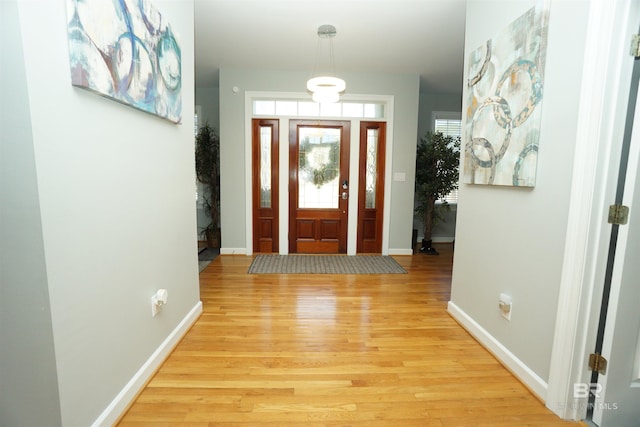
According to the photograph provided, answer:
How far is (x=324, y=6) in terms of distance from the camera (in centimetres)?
267

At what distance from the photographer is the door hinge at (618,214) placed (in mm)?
1308

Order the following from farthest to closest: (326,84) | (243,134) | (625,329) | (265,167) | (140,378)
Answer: (265,167) → (243,134) → (326,84) → (140,378) → (625,329)

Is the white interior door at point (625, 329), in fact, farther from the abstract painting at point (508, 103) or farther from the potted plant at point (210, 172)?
the potted plant at point (210, 172)

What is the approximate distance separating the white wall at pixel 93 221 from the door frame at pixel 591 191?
219cm

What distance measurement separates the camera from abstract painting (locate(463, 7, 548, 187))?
1641 millimetres

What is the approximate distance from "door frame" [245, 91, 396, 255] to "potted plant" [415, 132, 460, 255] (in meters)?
0.65

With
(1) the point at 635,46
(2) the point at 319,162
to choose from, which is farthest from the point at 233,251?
(1) the point at 635,46

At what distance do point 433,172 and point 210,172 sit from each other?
3658 mm

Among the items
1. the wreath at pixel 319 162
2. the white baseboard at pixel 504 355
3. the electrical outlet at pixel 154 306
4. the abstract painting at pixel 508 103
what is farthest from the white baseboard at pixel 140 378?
the wreath at pixel 319 162

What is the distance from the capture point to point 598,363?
1.43 meters

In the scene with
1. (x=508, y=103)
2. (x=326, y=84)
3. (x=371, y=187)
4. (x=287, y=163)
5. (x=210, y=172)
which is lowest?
(x=371, y=187)

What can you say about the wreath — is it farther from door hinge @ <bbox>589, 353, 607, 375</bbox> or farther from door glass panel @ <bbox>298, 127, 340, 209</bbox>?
door hinge @ <bbox>589, 353, 607, 375</bbox>

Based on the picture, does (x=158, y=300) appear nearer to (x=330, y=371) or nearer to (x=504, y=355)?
(x=330, y=371)

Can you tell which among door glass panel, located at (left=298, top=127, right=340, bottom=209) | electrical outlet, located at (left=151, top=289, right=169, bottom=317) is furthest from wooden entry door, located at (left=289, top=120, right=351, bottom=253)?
electrical outlet, located at (left=151, top=289, right=169, bottom=317)
